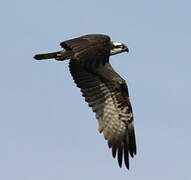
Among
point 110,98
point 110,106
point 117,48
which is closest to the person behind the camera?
point 110,106

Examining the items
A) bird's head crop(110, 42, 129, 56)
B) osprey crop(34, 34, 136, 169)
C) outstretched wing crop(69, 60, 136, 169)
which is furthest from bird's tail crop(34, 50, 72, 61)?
bird's head crop(110, 42, 129, 56)

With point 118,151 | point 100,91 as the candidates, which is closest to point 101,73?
point 100,91

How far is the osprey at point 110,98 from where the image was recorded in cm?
2098

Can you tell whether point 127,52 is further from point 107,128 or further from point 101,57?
point 101,57

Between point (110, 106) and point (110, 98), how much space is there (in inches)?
8.7

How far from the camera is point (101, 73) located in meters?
21.9

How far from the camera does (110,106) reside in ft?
70.8

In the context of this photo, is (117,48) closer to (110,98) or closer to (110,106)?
(110,98)

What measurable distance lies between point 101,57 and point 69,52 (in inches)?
94.7

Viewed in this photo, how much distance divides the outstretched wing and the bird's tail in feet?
1.26

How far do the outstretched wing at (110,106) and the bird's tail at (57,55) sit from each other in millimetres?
384

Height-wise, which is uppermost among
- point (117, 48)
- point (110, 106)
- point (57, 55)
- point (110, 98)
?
point (57, 55)

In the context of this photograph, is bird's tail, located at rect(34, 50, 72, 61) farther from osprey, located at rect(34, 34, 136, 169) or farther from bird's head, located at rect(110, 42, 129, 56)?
bird's head, located at rect(110, 42, 129, 56)

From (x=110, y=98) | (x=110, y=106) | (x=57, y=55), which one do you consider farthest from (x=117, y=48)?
(x=57, y=55)
